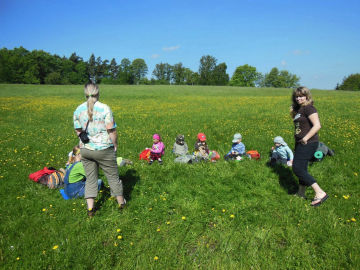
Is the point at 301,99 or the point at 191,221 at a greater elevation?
the point at 301,99

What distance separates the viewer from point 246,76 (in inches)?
4574

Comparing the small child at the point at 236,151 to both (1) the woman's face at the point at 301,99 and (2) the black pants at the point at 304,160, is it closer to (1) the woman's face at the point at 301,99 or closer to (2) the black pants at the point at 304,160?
(2) the black pants at the point at 304,160

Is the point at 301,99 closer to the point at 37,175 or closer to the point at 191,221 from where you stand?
the point at 191,221

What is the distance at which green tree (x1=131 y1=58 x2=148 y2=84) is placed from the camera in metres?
126

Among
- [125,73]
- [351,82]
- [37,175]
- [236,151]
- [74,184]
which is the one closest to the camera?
[74,184]

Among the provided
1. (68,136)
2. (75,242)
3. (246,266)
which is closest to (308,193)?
(246,266)

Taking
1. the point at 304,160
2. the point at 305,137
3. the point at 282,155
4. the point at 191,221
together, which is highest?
the point at 305,137

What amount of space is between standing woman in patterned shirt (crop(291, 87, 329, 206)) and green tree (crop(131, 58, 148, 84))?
126m

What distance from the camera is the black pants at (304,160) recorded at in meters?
4.64

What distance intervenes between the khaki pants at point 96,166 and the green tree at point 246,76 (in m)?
117

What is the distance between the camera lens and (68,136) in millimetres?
11188

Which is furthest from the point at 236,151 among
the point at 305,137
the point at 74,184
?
the point at 74,184

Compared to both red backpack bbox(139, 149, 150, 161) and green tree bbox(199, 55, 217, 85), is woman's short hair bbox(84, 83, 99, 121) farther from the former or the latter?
green tree bbox(199, 55, 217, 85)

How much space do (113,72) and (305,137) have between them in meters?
126
